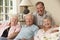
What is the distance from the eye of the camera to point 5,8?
182 inches

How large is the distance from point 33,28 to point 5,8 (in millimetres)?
1589

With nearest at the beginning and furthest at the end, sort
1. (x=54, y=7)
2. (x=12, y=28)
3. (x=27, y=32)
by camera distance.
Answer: (x=27, y=32)
(x=12, y=28)
(x=54, y=7)

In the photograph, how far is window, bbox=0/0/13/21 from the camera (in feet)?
15.0

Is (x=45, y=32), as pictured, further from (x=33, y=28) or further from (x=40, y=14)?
(x=40, y=14)

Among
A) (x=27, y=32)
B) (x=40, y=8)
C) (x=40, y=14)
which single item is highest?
(x=40, y=8)

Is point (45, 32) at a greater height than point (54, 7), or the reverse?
point (54, 7)

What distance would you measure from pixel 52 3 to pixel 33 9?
467mm

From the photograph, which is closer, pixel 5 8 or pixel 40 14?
pixel 40 14

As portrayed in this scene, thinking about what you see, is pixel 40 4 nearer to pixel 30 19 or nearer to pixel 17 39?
pixel 30 19

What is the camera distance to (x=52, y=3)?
160 inches

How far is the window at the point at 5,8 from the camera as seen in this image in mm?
4562

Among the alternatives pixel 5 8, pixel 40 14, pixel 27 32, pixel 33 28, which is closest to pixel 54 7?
pixel 40 14


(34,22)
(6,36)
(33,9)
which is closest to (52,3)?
(33,9)

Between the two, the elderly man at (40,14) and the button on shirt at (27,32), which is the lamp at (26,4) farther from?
the button on shirt at (27,32)
